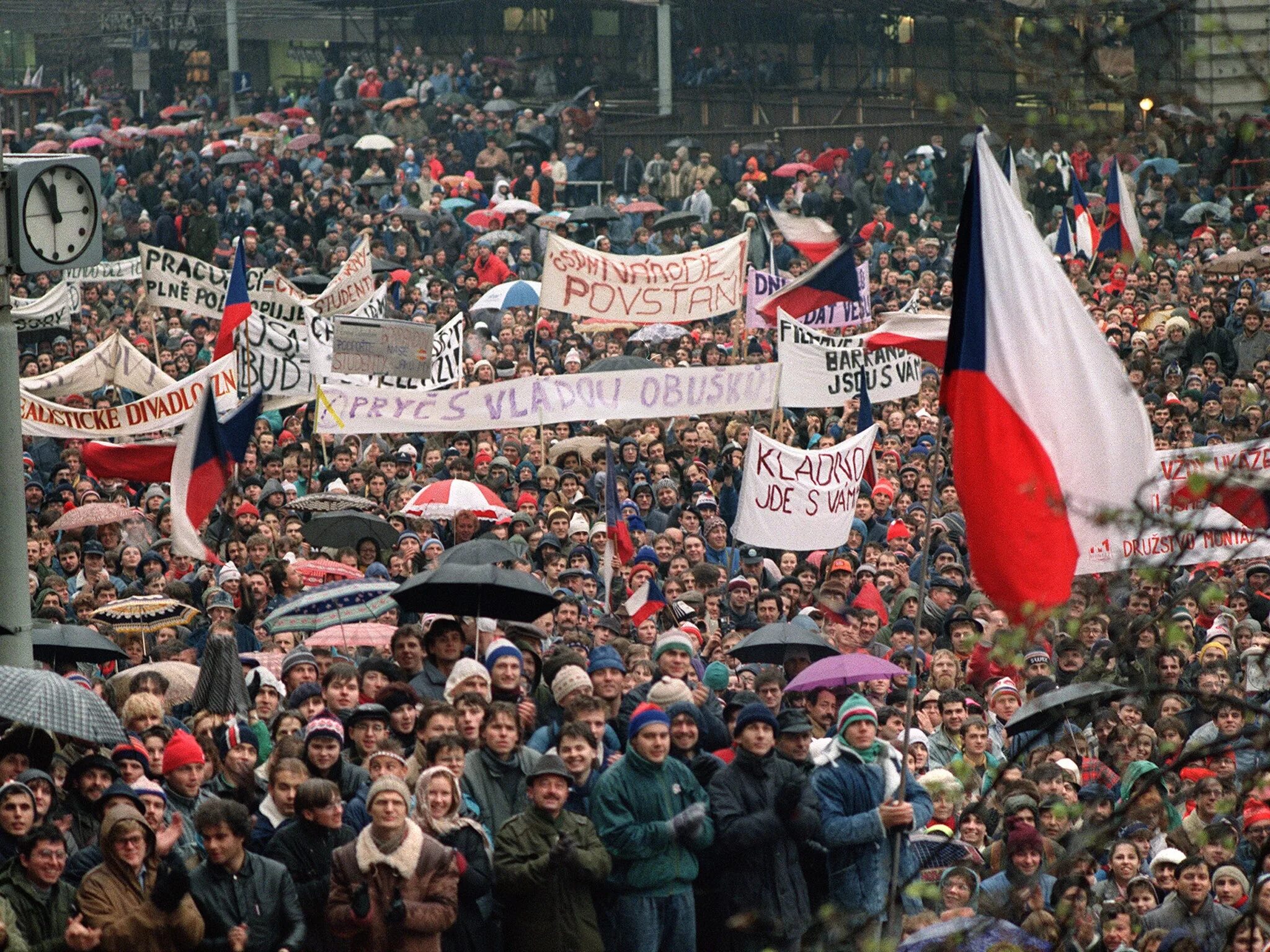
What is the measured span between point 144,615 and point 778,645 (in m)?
3.36

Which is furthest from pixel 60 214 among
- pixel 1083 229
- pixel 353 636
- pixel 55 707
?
pixel 1083 229

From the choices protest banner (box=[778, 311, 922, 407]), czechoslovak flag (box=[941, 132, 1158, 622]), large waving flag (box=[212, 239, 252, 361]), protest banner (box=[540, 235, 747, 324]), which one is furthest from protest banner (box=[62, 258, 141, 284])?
czechoslovak flag (box=[941, 132, 1158, 622])

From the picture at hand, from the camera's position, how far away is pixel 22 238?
7.74 metres

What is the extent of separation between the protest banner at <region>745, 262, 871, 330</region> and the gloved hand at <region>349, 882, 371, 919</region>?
38.2 feet

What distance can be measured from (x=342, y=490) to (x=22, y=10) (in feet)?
136

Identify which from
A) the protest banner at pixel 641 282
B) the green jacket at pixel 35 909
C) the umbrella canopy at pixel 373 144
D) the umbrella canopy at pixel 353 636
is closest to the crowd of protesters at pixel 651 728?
the green jacket at pixel 35 909

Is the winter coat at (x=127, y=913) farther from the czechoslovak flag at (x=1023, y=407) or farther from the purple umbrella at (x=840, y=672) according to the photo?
the purple umbrella at (x=840, y=672)

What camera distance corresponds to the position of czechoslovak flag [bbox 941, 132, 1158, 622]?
627 cm

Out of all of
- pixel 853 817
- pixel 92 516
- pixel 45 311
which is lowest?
pixel 92 516

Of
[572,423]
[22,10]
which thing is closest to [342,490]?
[572,423]

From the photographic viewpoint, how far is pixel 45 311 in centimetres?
2069

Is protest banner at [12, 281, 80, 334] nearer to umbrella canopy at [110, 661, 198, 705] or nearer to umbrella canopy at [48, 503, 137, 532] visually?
umbrella canopy at [48, 503, 137, 532]

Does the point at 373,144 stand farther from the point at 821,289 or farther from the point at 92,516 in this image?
the point at 92,516

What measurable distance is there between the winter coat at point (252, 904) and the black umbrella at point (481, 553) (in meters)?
3.61
